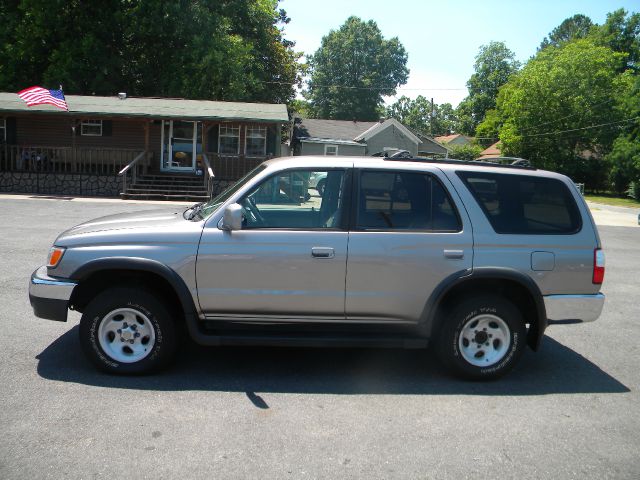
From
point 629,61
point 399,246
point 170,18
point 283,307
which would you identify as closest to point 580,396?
point 399,246

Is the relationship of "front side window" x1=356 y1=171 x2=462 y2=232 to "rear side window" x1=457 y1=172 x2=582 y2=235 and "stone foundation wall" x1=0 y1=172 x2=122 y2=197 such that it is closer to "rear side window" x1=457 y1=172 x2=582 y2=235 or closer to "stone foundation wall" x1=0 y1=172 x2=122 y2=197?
"rear side window" x1=457 y1=172 x2=582 y2=235

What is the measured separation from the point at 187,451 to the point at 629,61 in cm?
6973

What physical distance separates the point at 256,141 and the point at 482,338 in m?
21.5

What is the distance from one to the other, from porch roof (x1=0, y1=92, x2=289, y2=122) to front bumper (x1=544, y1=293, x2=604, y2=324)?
62.5 ft

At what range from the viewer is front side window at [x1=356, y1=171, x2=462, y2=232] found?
484cm

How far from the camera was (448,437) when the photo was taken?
12.9 ft

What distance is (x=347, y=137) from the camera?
4131cm

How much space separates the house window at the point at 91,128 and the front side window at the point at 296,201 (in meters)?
22.4

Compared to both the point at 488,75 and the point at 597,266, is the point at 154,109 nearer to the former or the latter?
the point at 597,266

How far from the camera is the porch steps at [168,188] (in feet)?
71.1

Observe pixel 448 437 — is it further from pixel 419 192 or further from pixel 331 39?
pixel 331 39

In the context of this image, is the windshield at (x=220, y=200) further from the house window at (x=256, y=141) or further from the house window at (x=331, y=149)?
the house window at (x=331, y=149)

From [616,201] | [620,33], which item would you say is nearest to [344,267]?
[616,201]

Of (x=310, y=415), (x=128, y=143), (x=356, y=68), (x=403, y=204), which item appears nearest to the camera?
(x=310, y=415)
